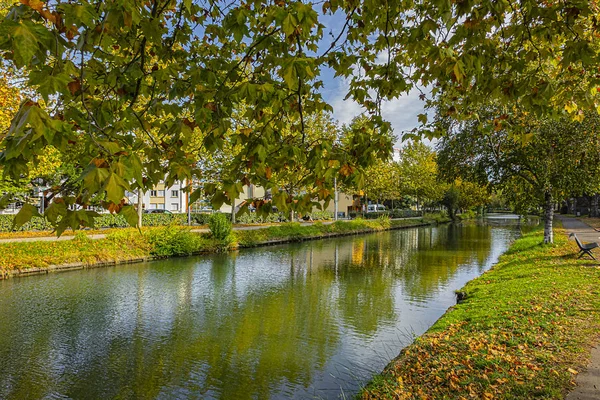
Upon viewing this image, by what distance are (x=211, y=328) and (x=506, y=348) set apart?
646 centimetres

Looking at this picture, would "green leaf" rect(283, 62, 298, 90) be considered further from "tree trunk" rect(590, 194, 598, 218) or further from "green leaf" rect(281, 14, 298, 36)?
"tree trunk" rect(590, 194, 598, 218)

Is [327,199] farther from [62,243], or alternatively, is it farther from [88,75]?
[62,243]

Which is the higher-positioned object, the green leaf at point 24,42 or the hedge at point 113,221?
the green leaf at point 24,42

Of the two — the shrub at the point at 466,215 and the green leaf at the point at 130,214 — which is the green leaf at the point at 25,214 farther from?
the shrub at the point at 466,215

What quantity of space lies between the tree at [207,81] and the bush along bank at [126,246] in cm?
1268

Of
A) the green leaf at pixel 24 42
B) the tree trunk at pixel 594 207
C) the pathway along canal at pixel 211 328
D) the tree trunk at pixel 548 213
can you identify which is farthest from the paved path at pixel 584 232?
the green leaf at pixel 24 42

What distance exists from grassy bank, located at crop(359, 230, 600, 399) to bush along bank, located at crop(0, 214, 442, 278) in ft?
40.7

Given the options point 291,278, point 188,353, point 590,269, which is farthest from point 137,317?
point 590,269

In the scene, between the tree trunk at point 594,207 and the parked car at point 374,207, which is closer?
the tree trunk at point 594,207

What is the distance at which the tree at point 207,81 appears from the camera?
2.17 m

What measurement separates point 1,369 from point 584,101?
33.2 feet

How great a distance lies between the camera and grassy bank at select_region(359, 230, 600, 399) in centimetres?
458

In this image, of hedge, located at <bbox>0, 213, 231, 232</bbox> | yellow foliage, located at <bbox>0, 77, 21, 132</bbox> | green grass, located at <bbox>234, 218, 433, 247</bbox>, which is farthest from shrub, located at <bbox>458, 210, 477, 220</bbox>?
yellow foliage, located at <bbox>0, 77, 21, 132</bbox>

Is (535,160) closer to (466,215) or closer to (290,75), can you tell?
(290,75)
